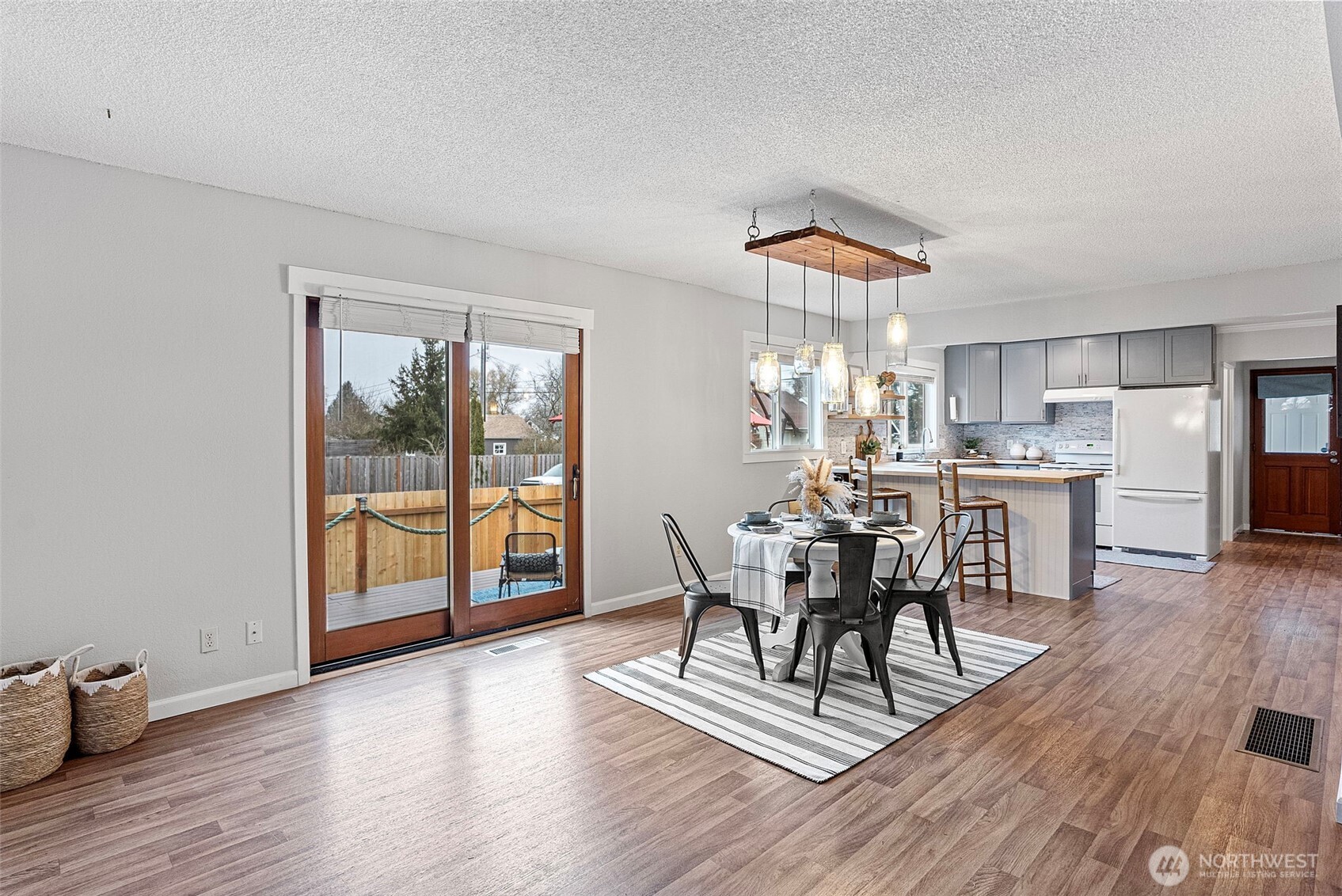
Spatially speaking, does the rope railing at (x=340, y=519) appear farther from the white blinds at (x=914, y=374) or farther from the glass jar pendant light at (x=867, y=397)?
the white blinds at (x=914, y=374)

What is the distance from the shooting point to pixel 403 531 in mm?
4180

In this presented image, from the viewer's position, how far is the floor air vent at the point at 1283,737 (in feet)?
9.21

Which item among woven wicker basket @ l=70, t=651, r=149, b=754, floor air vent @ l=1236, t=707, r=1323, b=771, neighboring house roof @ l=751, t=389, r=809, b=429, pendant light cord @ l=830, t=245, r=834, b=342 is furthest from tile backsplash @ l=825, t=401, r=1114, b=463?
woven wicker basket @ l=70, t=651, r=149, b=754

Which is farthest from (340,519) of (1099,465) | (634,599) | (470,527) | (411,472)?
(1099,465)

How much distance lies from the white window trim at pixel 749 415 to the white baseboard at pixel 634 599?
4.42 ft

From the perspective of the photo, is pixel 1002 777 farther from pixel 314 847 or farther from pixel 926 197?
pixel 926 197

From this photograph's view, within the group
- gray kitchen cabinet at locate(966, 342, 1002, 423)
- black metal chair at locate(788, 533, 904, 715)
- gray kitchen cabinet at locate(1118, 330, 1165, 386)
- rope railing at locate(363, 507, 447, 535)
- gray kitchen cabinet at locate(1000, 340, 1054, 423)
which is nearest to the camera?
black metal chair at locate(788, 533, 904, 715)

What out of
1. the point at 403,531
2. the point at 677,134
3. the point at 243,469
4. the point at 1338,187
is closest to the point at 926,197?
the point at 677,134

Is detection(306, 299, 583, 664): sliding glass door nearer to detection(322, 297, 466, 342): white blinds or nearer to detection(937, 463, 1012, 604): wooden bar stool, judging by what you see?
detection(322, 297, 466, 342): white blinds

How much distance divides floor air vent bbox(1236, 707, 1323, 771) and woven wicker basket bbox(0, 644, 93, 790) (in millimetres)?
4607

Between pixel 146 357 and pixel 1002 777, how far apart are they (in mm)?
3984

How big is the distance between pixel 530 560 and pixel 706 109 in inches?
122

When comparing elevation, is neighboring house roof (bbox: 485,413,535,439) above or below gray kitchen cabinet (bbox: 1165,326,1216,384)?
below

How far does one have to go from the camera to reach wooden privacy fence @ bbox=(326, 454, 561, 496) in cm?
393
